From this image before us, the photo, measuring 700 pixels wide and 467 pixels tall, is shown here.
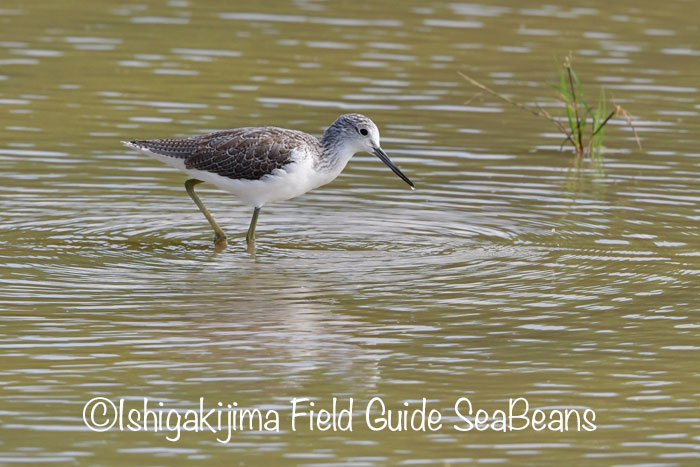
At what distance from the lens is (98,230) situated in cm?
1391

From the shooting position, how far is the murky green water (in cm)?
911

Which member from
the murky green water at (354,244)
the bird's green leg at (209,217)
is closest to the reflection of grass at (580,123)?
the murky green water at (354,244)

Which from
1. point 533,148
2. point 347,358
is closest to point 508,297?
point 347,358

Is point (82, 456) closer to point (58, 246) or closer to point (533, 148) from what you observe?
point (58, 246)

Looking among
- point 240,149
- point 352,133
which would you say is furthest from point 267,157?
point 352,133
